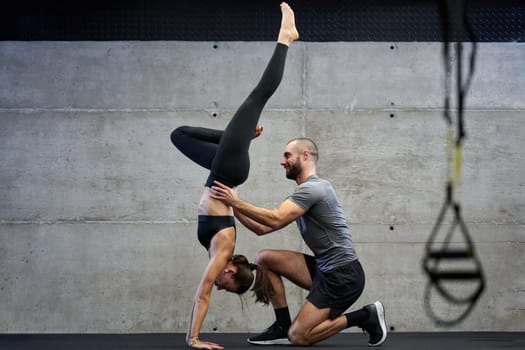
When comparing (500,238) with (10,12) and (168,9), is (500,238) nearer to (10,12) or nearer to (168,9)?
(168,9)

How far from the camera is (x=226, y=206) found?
397cm

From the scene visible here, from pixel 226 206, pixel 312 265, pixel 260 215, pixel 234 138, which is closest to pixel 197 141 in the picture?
pixel 234 138

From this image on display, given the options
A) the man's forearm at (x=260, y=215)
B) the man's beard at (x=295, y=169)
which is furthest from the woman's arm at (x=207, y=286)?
the man's beard at (x=295, y=169)

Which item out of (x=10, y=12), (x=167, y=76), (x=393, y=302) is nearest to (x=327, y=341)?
(x=393, y=302)

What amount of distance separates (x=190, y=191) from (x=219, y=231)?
4.79 ft

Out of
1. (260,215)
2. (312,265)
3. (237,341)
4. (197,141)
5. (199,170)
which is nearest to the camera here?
(260,215)

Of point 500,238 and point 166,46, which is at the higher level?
point 166,46

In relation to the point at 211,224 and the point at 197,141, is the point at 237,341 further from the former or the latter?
the point at 197,141

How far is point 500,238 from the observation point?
526cm

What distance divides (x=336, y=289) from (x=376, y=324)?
36 cm

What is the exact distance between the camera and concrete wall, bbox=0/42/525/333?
520 cm

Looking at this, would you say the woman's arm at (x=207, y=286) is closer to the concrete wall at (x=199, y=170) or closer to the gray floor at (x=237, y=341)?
the gray floor at (x=237, y=341)

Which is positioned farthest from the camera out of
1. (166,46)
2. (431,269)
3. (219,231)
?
(166,46)

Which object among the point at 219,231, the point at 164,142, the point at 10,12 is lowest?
the point at 219,231
